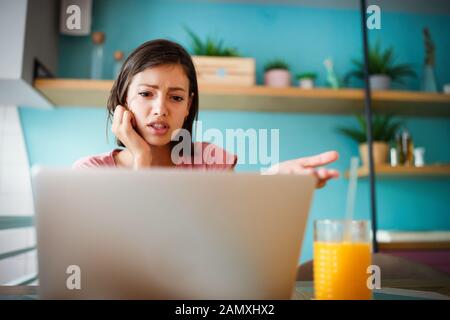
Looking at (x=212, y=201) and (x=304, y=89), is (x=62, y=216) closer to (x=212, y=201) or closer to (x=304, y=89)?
(x=212, y=201)

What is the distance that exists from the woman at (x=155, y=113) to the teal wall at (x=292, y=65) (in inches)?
33.0

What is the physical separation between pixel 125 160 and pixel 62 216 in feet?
2.49

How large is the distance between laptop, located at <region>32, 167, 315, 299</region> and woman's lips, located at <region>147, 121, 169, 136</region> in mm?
745

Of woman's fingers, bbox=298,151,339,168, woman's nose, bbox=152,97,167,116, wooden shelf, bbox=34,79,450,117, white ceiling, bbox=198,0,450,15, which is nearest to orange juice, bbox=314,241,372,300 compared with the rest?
woman's fingers, bbox=298,151,339,168

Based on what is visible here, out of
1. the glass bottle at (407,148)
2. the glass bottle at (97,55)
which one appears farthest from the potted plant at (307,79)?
the glass bottle at (97,55)

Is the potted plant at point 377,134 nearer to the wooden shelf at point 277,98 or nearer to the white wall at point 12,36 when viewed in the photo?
the wooden shelf at point 277,98

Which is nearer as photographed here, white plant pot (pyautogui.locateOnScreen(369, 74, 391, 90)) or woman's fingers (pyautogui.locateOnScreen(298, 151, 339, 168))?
woman's fingers (pyautogui.locateOnScreen(298, 151, 339, 168))

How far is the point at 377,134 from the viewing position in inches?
84.7

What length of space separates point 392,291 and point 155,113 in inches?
30.1

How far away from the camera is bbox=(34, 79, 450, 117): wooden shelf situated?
1.89 metres

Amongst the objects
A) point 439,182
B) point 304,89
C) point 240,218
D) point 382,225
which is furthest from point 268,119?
point 240,218

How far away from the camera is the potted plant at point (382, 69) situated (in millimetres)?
2178

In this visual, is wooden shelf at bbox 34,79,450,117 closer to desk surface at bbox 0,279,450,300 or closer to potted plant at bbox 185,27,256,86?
potted plant at bbox 185,27,256,86

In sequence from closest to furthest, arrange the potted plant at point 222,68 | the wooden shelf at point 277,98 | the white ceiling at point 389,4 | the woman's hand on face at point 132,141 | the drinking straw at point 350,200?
the drinking straw at point 350,200 → the woman's hand on face at point 132,141 → the wooden shelf at point 277,98 → the potted plant at point 222,68 → the white ceiling at point 389,4
